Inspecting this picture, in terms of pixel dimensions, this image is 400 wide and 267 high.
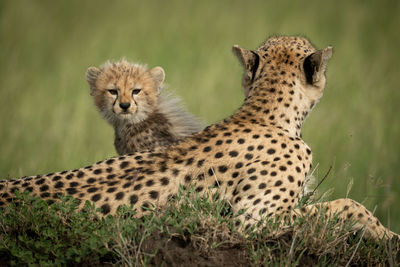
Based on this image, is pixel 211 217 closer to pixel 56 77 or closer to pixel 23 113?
pixel 23 113

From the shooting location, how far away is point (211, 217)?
2936mm

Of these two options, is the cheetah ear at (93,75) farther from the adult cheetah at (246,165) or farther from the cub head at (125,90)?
the adult cheetah at (246,165)

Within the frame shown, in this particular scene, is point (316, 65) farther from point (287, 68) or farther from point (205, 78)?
point (205, 78)

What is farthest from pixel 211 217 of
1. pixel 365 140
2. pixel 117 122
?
pixel 365 140

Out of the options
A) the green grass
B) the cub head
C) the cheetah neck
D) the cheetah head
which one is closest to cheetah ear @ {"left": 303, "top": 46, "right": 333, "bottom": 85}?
the cheetah head

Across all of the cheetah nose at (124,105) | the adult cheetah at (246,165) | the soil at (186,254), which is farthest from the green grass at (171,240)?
the cheetah nose at (124,105)

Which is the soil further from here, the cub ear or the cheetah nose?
the cub ear

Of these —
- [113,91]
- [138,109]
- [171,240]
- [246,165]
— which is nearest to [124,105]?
[138,109]

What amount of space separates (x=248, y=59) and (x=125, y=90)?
144 centimetres

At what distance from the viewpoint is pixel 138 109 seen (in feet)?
16.4

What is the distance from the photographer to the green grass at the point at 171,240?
9.39 ft

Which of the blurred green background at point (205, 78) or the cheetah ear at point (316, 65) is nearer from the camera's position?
the cheetah ear at point (316, 65)

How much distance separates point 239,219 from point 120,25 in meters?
7.74

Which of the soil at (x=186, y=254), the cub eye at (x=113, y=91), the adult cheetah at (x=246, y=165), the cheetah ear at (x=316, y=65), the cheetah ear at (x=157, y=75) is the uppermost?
the cheetah ear at (x=316, y=65)
